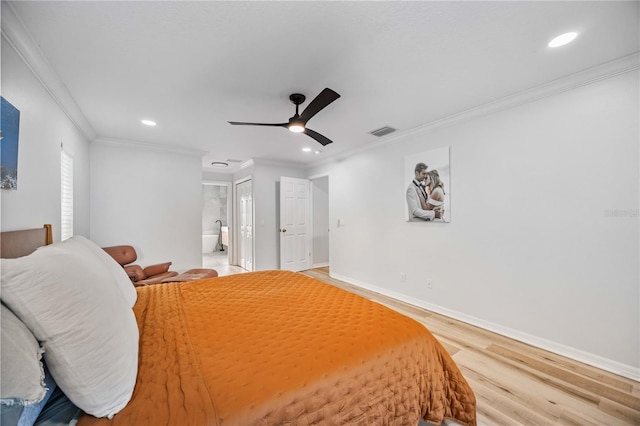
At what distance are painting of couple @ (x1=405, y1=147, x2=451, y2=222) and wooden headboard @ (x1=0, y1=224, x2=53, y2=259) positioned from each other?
12.3 feet

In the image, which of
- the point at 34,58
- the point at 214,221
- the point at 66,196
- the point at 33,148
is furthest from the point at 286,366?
the point at 214,221

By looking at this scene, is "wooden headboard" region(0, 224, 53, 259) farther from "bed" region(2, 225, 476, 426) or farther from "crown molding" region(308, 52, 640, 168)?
"crown molding" region(308, 52, 640, 168)

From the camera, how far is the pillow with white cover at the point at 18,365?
2.17ft

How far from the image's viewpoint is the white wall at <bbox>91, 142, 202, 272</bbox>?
12.4 ft

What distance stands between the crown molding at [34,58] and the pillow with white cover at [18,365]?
1745 millimetres

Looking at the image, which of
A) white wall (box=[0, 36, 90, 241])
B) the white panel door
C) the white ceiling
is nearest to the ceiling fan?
the white ceiling

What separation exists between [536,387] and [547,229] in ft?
4.51

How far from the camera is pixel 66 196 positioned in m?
2.74

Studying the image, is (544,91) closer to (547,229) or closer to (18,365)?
(547,229)

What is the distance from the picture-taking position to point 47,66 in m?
1.92

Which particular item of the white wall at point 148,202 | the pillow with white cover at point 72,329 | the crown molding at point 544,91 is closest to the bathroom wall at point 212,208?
the white wall at point 148,202

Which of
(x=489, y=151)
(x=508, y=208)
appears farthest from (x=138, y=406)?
(x=489, y=151)

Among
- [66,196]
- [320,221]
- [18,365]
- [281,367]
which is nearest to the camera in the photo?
[18,365]

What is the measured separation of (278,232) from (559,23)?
195 inches
